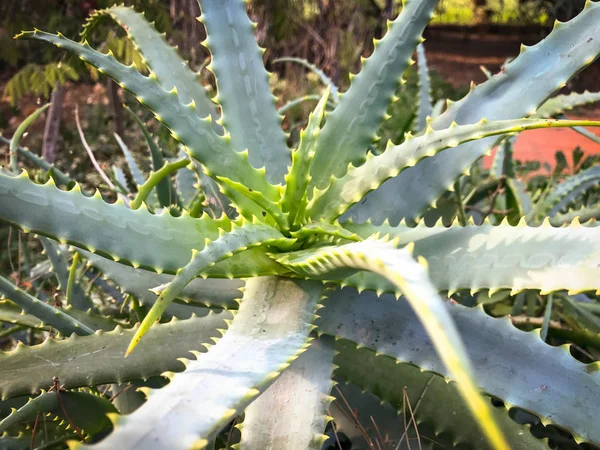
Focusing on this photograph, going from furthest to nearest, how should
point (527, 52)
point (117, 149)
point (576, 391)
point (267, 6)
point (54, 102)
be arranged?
point (117, 149) < point (267, 6) < point (54, 102) < point (527, 52) < point (576, 391)

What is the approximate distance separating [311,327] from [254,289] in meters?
0.08

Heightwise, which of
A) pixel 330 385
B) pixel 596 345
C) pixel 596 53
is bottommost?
pixel 330 385

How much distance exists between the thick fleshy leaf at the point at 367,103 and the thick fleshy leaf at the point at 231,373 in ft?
0.52

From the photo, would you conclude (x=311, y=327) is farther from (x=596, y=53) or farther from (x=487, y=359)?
(x=596, y=53)

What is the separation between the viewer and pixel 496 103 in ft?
1.80

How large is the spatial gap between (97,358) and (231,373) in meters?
0.20

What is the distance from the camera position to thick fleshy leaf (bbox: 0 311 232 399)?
1.47ft

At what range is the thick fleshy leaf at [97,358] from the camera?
45cm

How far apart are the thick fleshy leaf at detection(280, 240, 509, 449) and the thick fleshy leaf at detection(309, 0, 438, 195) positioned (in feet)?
0.58

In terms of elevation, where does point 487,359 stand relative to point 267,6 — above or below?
below

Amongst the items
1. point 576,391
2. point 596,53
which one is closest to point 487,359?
point 576,391

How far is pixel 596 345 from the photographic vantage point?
598 millimetres

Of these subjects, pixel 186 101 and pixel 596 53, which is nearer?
pixel 596 53

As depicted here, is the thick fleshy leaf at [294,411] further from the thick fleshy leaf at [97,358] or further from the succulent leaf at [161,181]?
the succulent leaf at [161,181]
